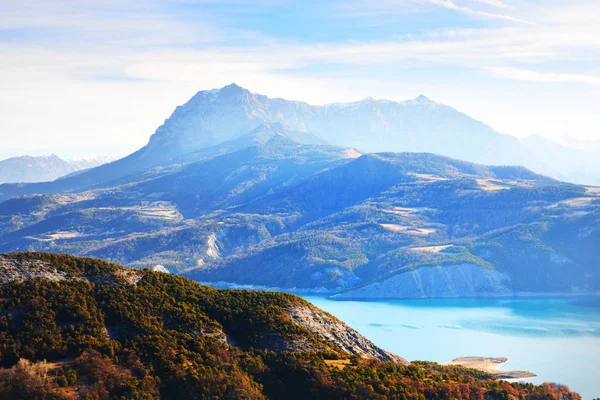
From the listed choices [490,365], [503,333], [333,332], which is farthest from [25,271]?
[503,333]

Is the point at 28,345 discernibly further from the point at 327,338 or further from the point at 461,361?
the point at 461,361

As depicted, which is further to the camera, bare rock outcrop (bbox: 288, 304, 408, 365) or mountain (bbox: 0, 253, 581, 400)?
bare rock outcrop (bbox: 288, 304, 408, 365)

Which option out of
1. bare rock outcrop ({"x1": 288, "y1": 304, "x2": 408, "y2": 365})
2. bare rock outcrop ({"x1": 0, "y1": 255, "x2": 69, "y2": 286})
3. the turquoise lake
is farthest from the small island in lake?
bare rock outcrop ({"x1": 0, "y1": 255, "x2": 69, "y2": 286})

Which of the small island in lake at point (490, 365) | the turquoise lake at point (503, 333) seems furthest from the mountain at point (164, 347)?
the turquoise lake at point (503, 333)

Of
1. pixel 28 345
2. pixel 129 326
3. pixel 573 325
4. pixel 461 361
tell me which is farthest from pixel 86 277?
pixel 573 325

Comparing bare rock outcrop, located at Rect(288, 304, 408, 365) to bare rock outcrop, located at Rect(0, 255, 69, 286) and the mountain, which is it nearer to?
the mountain

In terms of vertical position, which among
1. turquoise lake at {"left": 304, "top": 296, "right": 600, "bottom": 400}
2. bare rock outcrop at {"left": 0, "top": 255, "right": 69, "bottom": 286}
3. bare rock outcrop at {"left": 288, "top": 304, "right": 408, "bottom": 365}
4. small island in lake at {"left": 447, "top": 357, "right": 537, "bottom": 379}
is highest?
bare rock outcrop at {"left": 0, "top": 255, "right": 69, "bottom": 286}

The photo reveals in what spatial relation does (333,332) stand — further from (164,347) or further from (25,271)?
(25,271)
